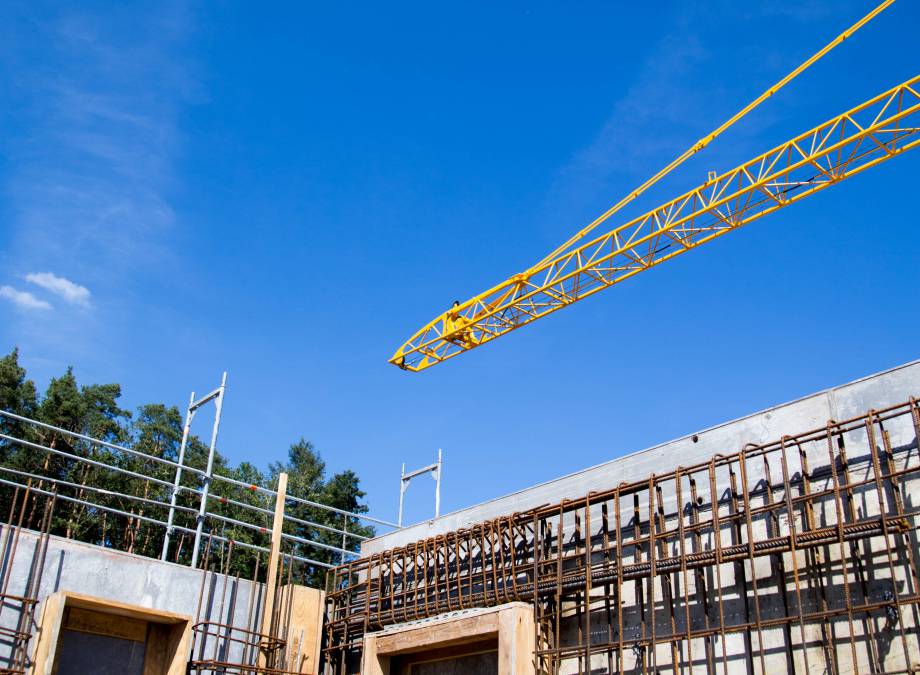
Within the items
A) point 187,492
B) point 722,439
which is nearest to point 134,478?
point 187,492

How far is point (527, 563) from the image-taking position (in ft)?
46.1

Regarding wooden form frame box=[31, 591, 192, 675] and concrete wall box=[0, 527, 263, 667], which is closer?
wooden form frame box=[31, 591, 192, 675]

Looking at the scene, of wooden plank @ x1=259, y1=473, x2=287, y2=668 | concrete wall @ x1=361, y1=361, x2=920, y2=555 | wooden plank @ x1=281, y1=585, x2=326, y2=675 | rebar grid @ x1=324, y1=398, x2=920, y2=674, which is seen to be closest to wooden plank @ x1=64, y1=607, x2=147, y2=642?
wooden plank @ x1=259, y1=473, x2=287, y2=668

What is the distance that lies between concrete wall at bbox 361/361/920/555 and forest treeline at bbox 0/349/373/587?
70.7ft

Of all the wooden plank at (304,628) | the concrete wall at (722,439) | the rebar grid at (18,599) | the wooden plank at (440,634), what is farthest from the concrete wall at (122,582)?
the concrete wall at (722,439)

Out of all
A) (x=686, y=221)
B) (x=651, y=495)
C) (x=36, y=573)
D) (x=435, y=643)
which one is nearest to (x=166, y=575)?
(x=36, y=573)

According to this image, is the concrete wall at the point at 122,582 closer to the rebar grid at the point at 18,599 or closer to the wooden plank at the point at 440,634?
the rebar grid at the point at 18,599

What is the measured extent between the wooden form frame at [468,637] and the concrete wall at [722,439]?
6.23 feet

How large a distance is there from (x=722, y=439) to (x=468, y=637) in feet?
15.3

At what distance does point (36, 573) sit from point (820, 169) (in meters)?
18.1

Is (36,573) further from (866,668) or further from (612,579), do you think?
(866,668)

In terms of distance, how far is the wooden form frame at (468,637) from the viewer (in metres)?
13.0

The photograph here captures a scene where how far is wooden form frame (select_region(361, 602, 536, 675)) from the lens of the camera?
13.0 meters

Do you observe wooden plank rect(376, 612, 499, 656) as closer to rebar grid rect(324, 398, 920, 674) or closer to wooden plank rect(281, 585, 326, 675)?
rebar grid rect(324, 398, 920, 674)
